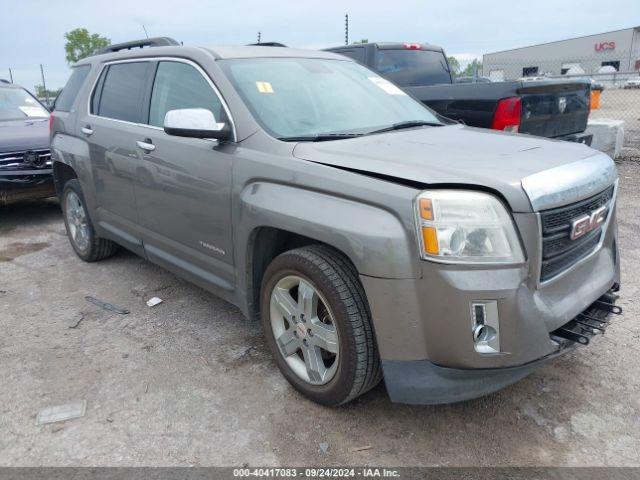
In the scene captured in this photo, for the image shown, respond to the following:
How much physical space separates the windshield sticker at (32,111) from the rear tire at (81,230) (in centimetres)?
311

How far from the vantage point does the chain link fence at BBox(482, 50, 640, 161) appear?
11.4 metres

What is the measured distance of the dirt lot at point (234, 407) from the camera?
2.43m

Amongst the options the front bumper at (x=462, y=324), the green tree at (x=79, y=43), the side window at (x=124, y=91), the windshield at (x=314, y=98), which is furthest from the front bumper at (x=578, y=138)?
the green tree at (x=79, y=43)

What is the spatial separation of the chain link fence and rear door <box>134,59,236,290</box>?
4982mm

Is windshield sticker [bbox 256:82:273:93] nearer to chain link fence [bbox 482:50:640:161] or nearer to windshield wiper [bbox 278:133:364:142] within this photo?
windshield wiper [bbox 278:133:364:142]

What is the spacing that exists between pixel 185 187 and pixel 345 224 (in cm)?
136

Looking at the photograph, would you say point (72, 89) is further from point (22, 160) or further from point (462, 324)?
point (462, 324)

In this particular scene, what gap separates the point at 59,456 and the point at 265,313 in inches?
46.5

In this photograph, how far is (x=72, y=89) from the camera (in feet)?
16.1

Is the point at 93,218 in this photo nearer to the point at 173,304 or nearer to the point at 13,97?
the point at 173,304

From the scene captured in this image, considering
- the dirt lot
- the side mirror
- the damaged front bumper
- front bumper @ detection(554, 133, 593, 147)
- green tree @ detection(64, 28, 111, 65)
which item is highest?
green tree @ detection(64, 28, 111, 65)

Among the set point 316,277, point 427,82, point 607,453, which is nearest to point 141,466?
point 316,277

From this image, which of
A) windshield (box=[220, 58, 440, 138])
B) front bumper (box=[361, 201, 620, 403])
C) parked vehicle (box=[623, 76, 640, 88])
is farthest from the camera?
parked vehicle (box=[623, 76, 640, 88])

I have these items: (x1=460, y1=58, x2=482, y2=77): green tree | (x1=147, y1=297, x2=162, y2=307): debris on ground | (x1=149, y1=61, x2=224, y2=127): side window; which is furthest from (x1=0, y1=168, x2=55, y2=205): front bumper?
(x1=460, y1=58, x2=482, y2=77): green tree
